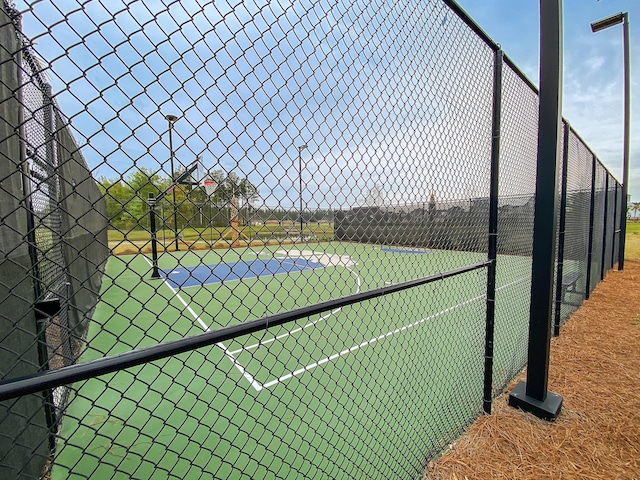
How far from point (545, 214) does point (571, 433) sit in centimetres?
154

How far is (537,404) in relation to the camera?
2.26 meters

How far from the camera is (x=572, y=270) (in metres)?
4.76

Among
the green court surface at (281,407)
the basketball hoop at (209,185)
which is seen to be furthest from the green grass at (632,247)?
the basketball hoop at (209,185)

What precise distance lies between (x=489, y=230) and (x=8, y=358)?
9.48 ft

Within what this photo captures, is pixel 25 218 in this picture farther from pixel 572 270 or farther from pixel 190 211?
pixel 572 270

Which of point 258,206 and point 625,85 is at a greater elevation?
point 625,85

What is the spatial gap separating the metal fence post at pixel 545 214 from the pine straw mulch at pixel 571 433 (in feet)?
0.59

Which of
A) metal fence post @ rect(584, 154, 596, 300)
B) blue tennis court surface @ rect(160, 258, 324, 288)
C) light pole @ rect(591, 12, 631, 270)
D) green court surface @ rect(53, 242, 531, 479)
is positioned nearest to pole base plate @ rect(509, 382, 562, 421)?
green court surface @ rect(53, 242, 531, 479)

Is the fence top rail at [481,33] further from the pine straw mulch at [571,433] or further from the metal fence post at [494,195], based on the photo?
the pine straw mulch at [571,433]

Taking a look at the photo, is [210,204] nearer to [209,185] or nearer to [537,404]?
[209,185]

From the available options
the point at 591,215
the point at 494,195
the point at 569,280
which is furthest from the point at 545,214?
the point at 591,215

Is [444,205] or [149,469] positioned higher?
[444,205]

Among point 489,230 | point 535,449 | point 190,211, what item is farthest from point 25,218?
point 535,449

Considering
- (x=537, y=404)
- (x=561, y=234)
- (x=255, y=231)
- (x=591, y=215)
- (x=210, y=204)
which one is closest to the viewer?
(x=210, y=204)
